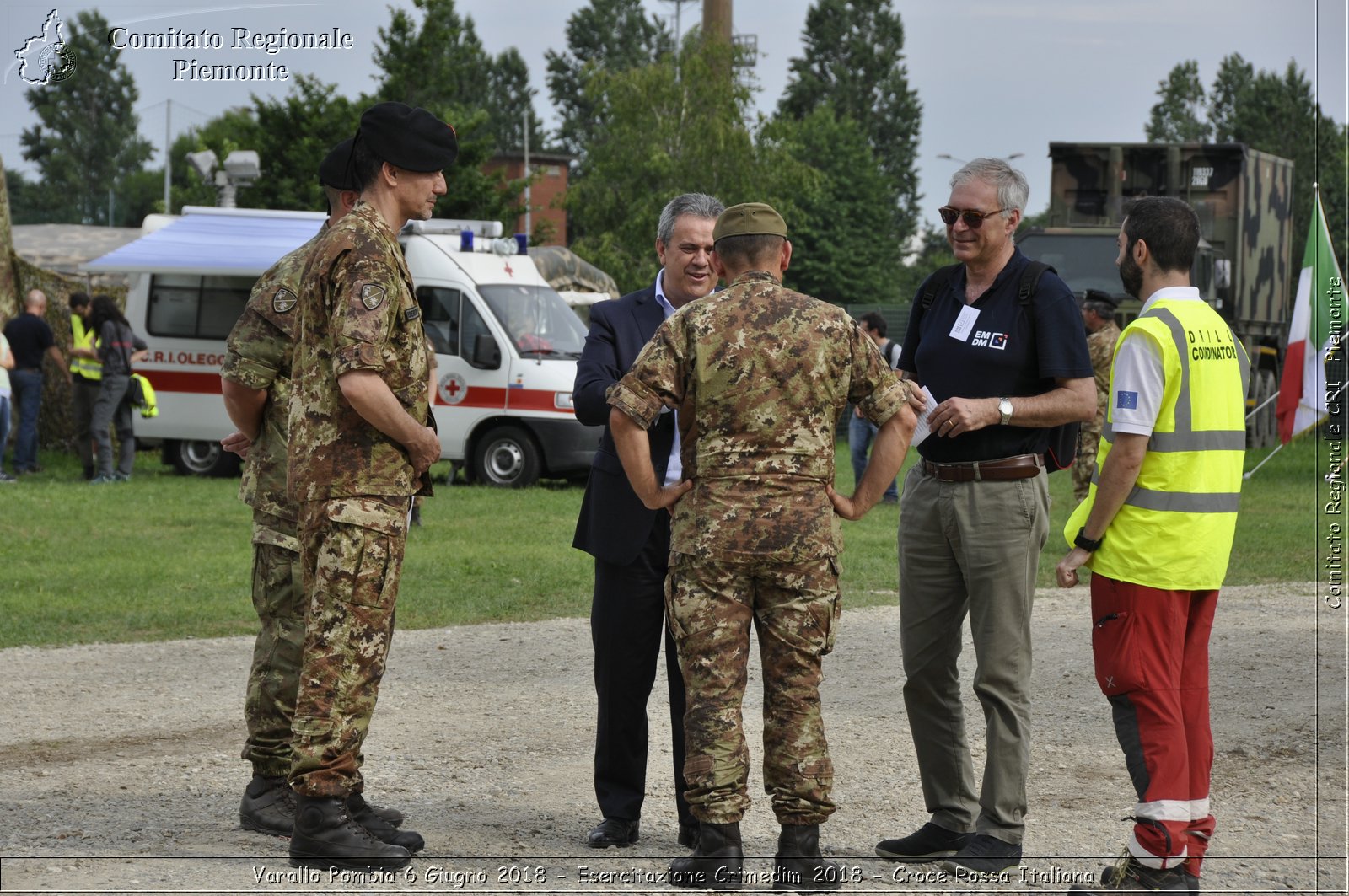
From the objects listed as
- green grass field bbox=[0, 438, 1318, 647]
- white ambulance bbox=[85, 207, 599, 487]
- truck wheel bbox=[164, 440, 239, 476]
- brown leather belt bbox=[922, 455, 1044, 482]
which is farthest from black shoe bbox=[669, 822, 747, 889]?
truck wheel bbox=[164, 440, 239, 476]

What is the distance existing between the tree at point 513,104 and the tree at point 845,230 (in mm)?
23511

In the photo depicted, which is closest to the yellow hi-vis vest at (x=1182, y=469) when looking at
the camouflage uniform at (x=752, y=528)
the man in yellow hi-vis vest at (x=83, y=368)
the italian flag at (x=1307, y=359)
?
the camouflage uniform at (x=752, y=528)

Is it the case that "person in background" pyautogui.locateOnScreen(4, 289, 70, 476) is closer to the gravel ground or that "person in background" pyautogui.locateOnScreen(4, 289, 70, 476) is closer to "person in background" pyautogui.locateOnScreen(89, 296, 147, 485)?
"person in background" pyautogui.locateOnScreen(89, 296, 147, 485)

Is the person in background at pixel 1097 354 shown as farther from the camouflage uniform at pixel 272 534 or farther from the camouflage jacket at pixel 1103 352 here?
the camouflage uniform at pixel 272 534

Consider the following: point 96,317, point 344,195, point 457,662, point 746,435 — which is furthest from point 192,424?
point 746,435

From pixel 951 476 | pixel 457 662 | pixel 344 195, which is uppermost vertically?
pixel 344 195

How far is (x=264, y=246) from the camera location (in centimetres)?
1803

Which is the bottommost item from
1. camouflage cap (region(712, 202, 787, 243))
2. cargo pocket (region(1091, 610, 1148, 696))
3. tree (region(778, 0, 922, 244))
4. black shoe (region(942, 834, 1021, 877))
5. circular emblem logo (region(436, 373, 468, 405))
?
black shoe (region(942, 834, 1021, 877))

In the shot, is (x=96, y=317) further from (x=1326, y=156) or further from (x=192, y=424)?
(x=1326, y=156)

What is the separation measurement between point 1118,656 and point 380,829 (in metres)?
2.33

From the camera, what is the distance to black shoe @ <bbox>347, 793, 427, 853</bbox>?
15.2 ft

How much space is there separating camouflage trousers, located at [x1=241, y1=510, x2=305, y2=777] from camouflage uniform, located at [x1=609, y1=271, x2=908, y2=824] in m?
1.40

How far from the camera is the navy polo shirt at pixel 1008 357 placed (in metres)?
4.66

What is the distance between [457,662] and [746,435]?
4120 mm
